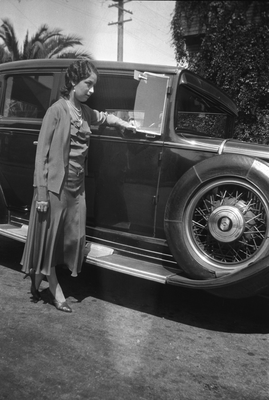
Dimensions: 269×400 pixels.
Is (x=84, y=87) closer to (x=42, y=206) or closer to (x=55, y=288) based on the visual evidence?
(x=42, y=206)

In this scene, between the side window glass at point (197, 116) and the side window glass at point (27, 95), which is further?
the side window glass at point (27, 95)

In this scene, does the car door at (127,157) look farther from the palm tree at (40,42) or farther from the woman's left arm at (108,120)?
the palm tree at (40,42)

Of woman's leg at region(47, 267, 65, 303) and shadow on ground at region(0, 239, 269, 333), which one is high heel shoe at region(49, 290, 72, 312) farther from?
shadow on ground at region(0, 239, 269, 333)

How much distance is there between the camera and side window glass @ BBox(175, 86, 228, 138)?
329 cm

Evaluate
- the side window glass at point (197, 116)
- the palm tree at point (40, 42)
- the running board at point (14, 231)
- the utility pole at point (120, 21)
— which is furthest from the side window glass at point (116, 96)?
the utility pole at point (120, 21)

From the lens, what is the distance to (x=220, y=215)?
108 inches

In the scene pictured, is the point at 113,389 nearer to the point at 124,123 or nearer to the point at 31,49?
the point at 31,49

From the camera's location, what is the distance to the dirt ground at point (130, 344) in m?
2.09

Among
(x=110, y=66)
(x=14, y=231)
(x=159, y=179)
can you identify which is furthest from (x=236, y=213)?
(x=14, y=231)

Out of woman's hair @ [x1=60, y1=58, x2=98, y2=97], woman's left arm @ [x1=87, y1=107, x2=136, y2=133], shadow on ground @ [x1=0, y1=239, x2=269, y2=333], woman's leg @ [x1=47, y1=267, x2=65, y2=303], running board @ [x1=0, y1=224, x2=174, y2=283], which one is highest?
woman's hair @ [x1=60, y1=58, x2=98, y2=97]

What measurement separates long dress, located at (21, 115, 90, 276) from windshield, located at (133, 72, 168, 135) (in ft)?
1.51

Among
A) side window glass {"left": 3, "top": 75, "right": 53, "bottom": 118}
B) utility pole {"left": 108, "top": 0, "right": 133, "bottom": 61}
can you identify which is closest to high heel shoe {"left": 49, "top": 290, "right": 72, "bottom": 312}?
side window glass {"left": 3, "top": 75, "right": 53, "bottom": 118}

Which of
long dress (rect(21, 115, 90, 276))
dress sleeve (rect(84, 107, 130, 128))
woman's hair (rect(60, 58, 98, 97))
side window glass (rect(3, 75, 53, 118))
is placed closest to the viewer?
woman's hair (rect(60, 58, 98, 97))

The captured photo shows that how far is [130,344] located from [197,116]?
210cm
